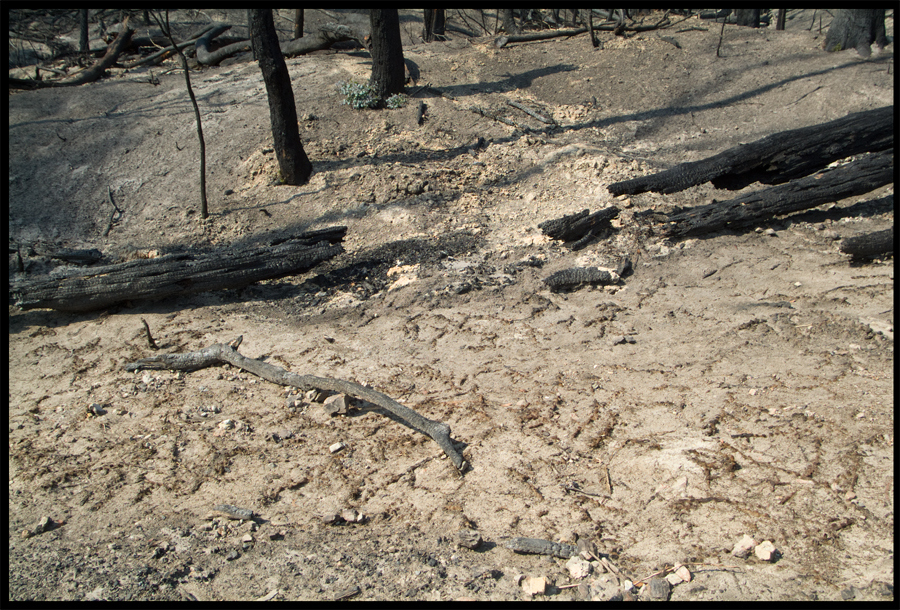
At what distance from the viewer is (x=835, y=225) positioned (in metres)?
5.68

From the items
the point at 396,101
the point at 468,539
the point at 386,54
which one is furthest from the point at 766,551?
the point at 386,54

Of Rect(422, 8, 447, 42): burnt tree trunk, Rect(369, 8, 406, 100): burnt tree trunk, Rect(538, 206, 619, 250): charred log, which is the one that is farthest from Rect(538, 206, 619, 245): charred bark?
Rect(422, 8, 447, 42): burnt tree trunk

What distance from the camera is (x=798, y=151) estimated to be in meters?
5.71

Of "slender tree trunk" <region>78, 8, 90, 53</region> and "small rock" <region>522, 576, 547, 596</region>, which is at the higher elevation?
"slender tree trunk" <region>78, 8, 90, 53</region>

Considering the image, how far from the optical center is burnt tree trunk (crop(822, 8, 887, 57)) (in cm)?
945

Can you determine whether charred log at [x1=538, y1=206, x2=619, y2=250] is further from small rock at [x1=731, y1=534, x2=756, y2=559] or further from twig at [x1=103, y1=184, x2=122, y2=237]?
twig at [x1=103, y1=184, x2=122, y2=237]

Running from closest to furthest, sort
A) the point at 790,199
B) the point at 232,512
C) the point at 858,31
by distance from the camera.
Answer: the point at 232,512 < the point at 790,199 < the point at 858,31

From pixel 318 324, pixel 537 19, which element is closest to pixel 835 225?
pixel 318 324

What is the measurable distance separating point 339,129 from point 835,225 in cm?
664

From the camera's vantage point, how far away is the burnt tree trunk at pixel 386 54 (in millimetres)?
8875

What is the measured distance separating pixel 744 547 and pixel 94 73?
13.6 metres

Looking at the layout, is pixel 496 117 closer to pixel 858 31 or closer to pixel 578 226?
pixel 578 226

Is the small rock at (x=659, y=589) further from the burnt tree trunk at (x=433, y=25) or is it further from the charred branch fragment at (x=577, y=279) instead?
the burnt tree trunk at (x=433, y=25)

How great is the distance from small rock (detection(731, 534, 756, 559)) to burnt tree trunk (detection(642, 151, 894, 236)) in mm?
3749
